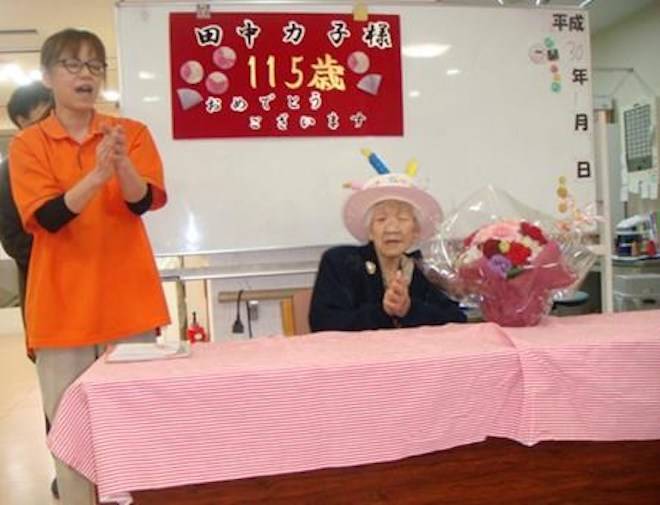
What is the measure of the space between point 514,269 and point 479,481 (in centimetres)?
44

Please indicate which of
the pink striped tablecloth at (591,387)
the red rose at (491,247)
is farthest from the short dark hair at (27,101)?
the pink striped tablecloth at (591,387)

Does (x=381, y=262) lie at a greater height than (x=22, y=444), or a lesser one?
greater

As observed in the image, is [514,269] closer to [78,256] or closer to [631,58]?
[78,256]

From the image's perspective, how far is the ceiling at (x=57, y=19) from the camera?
4.46 metres

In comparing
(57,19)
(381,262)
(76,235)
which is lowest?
(381,262)

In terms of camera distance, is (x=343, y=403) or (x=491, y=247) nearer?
(x=343, y=403)

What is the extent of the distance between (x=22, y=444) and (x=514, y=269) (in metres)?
A: 2.93

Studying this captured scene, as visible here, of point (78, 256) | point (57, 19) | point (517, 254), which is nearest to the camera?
point (517, 254)

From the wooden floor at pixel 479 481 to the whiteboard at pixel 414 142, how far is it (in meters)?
1.59

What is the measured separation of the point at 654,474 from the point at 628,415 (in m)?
0.14

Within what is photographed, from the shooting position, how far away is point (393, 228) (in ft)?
6.29

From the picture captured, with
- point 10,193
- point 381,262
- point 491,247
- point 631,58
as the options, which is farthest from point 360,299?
point 631,58

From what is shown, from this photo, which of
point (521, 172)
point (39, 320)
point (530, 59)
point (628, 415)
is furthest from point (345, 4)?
point (628, 415)

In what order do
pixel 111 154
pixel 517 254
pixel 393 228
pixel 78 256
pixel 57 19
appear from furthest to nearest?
1. pixel 57 19
2. pixel 393 228
3. pixel 78 256
4. pixel 111 154
5. pixel 517 254
